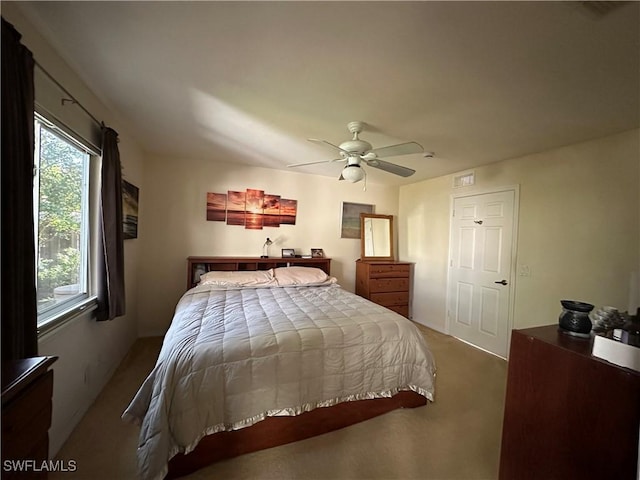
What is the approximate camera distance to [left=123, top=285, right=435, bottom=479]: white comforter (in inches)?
55.7

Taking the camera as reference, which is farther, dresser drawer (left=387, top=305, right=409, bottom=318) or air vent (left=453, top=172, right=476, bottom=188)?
dresser drawer (left=387, top=305, right=409, bottom=318)

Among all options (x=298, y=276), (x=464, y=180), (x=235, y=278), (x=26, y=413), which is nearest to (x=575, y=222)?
(x=464, y=180)

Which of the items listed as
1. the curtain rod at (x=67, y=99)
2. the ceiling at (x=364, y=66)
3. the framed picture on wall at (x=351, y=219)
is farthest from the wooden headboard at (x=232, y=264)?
the curtain rod at (x=67, y=99)

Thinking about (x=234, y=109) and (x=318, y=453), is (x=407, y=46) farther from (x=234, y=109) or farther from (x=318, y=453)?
(x=318, y=453)

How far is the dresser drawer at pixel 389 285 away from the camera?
4.11 meters

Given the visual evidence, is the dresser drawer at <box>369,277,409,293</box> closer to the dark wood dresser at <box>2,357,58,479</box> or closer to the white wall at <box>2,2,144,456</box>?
the white wall at <box>2,2,144,456</box>

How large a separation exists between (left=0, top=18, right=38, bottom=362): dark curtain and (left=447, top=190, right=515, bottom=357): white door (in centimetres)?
408

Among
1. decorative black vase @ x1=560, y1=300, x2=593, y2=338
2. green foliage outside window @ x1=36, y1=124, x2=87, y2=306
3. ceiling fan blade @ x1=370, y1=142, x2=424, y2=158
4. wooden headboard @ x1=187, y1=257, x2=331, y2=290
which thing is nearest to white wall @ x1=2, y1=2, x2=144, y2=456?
green foliage outside window @ x1=36, y1=124, x2=87, y2=306

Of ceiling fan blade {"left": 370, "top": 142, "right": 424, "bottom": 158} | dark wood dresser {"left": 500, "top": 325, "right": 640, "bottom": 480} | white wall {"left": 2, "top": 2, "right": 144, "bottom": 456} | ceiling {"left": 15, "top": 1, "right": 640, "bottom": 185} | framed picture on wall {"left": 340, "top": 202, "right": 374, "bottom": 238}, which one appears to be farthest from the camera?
framed picture on wall {"left": 340, "top": 202, "right": 374, "bottom": 238}

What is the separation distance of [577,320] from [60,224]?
317 centimetres

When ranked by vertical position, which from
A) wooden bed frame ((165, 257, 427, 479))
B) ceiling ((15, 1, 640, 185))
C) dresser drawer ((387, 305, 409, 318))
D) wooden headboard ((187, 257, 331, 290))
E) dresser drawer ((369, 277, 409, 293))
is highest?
ceiling ((15, 1, 640, 185))

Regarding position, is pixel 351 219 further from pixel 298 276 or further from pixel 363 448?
pixel 363 448

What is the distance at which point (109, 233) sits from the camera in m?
2.12

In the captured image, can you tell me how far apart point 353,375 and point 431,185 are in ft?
10.9
